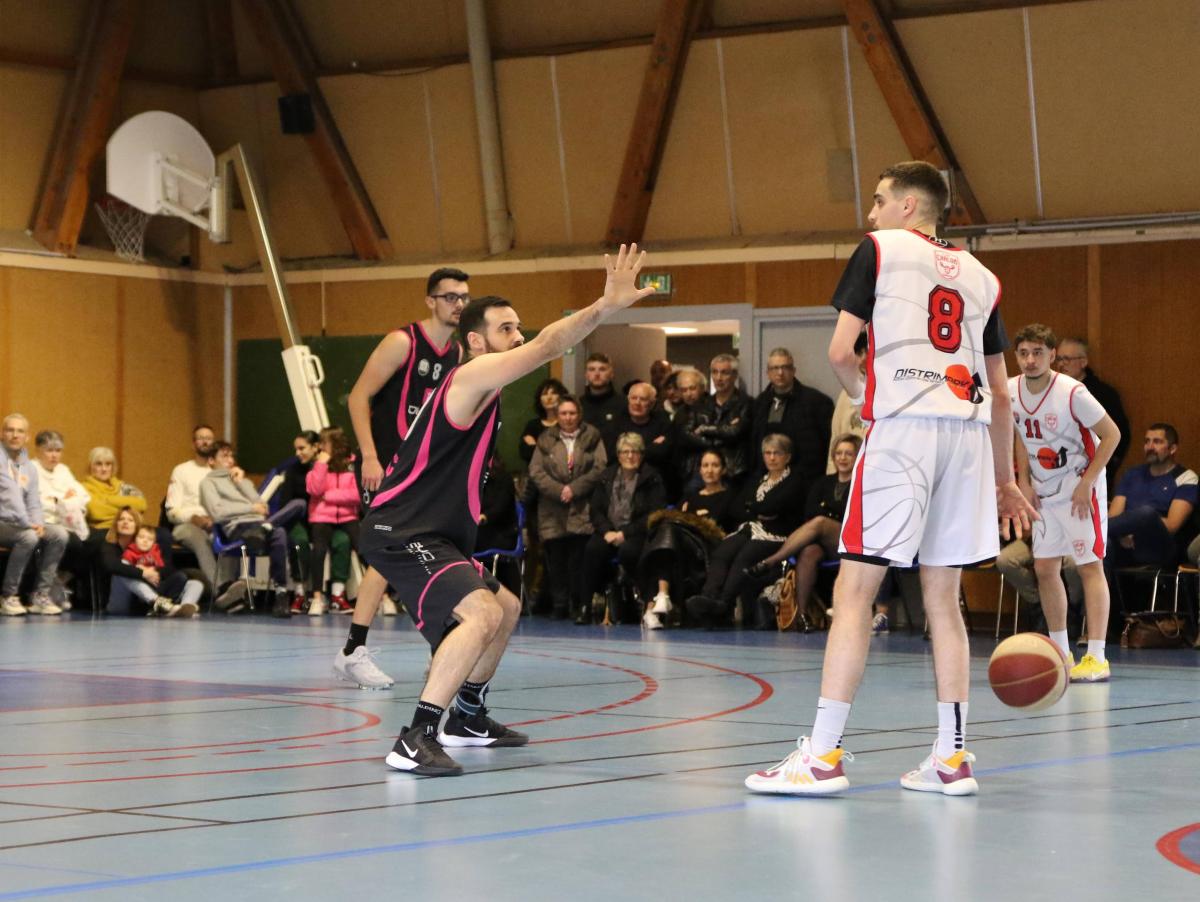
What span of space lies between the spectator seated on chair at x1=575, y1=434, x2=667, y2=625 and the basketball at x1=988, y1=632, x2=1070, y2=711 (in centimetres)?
839

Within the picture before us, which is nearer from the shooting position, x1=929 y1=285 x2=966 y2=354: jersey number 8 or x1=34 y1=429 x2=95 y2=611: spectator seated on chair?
x1=929 y1=285 x2=966 y2=354: jersey number 8

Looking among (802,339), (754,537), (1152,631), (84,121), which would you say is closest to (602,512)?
(754,537)

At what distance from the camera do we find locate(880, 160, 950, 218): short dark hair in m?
5.39

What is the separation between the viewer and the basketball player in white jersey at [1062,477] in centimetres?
914

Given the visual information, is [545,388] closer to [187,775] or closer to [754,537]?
[754,537]

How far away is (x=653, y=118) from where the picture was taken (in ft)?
53.9

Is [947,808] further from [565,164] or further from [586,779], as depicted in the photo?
[565,164]

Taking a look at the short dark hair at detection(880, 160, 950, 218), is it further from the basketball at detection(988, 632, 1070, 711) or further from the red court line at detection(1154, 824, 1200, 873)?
the red court line at detection(1154, 824, 1200, 873)

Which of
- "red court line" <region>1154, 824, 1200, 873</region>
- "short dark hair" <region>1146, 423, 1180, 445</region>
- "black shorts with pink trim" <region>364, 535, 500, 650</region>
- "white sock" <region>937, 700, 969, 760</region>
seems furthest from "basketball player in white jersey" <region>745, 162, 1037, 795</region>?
"short dark hair" <region>1146, 423, 1180, 445</region>

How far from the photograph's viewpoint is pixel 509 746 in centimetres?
623

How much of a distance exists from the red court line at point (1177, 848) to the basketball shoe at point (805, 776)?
970 millimetres

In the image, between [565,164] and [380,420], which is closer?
[380,420]

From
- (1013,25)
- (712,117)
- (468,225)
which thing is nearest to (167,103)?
(468,225)

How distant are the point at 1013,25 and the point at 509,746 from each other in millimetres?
10556
